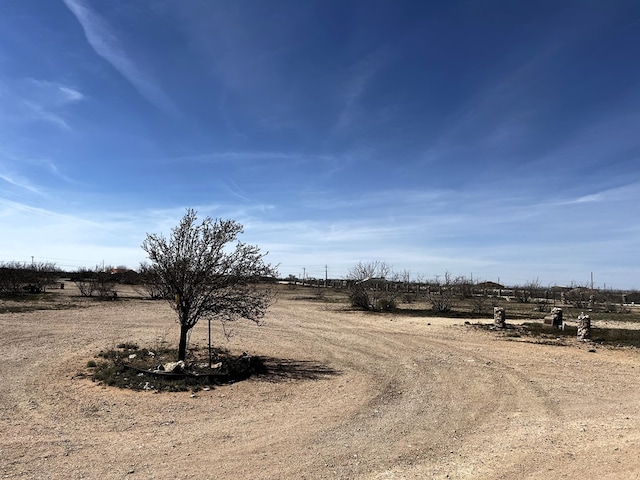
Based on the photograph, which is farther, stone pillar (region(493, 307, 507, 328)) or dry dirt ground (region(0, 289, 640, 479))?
stone pillar (region(493, 307, 507, 328))

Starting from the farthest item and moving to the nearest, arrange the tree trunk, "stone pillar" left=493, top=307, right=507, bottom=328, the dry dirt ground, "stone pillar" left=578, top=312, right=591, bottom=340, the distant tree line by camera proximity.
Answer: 1. the distant tree line
2. "stone pillar" left=493, top=307, right=507, bottom=328
3. "stone pillar" left=578, top=312, right=591, bottom=340
4. the tree trunk
5. the dry dirt ground

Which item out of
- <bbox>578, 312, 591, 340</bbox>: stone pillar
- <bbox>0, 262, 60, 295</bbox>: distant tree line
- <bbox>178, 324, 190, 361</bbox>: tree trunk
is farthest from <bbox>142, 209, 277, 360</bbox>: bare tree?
<bbox>0, 262, 60, 295</bbox>: distant tree line

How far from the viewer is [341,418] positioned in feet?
23.7

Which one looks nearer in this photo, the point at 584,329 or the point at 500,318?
the point at 584,329

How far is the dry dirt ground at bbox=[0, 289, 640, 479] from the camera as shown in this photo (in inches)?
211

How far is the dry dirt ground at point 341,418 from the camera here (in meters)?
5.36

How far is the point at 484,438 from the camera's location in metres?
6.41

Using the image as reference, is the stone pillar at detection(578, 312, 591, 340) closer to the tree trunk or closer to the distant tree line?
the tree trunk

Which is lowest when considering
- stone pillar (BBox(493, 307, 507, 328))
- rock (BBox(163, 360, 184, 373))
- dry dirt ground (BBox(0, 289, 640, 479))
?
dry dirt ground (BBox(0, 289, 640, 479))

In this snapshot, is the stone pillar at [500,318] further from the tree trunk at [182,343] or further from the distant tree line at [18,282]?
the distant tree line at [18,282]

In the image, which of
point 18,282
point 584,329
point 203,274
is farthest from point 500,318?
point 18,282

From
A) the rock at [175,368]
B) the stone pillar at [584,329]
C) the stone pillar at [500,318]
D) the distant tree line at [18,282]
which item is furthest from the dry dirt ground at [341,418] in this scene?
the distant tree line at [18,282]

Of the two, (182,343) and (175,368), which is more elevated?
(182,343)

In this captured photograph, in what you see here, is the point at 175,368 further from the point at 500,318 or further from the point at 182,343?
the point at 500,318
